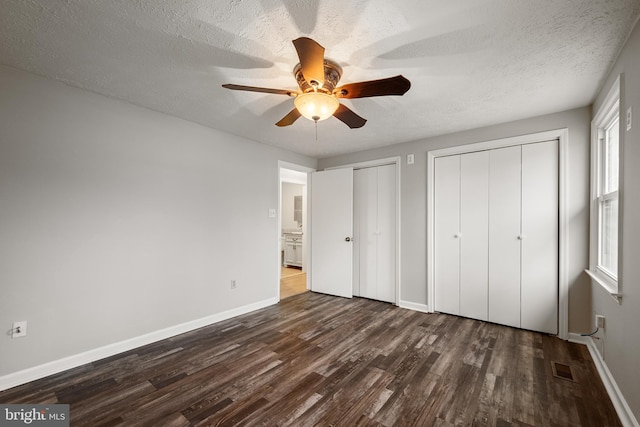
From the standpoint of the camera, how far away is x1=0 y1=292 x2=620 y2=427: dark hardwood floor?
1.72 metres

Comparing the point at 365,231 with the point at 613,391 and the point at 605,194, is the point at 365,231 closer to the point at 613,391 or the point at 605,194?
the point at 605,194

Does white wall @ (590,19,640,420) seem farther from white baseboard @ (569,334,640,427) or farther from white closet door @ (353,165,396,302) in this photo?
white closet door @ (353,165,396,302)

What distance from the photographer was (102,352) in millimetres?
2432

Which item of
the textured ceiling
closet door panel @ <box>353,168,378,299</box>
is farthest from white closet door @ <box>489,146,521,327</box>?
closet door panel @ <box>353,168,378,299</box>

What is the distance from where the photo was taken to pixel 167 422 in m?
1.66

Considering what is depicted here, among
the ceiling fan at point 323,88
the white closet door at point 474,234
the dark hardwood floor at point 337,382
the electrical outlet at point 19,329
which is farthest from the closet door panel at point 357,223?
the electrical outlet at point 19,329

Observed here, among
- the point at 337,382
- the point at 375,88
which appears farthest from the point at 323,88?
the point at 337,382

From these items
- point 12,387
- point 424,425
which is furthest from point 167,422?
point 424,425

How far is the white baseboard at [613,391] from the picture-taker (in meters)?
1.60

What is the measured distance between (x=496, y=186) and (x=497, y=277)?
42.8 inches

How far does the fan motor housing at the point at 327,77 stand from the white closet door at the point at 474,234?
230cm

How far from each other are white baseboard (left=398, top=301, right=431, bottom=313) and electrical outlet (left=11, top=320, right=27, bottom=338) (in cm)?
389

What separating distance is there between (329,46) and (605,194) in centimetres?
266

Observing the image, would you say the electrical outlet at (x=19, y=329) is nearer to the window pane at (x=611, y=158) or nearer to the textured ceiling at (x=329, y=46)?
the textured ceiling at (x=329, y=46)
